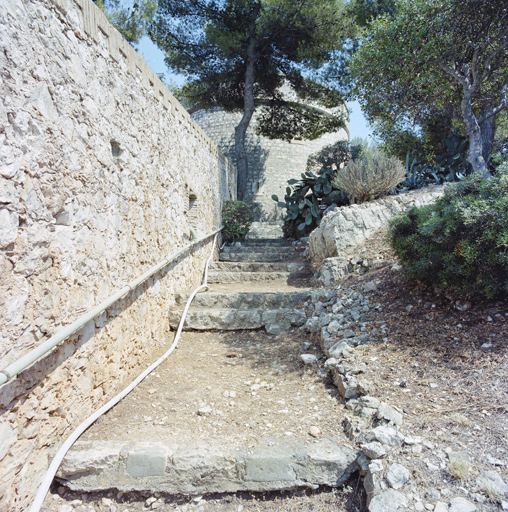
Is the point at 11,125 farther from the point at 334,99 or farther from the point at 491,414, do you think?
the point at 334,99

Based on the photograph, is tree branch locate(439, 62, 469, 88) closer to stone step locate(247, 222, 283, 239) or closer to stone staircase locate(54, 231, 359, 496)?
stone step locate(247, 222, 283, 239)

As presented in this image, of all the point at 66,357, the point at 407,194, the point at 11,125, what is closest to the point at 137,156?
the point at 11,125

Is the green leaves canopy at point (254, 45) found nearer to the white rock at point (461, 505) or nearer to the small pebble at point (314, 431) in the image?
the small pebble at point (314, 431)

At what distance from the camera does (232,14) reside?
9883mm

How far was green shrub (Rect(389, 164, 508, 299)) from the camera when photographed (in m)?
2.52

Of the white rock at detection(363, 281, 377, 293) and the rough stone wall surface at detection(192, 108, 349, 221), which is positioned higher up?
the rough stone wall surface at detection(192, 108, 349, 221)

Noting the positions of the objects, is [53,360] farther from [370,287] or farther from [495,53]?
[495,53]

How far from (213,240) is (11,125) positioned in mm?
4814

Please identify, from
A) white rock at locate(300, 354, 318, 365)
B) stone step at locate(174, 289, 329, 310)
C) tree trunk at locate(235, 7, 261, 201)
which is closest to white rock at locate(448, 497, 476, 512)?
white rock at locate(300, 354, 318, 365)

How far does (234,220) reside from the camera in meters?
7.47

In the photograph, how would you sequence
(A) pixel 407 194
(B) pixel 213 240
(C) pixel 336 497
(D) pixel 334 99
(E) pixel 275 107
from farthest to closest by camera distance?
(E) pixel 275 107
(D) pixel 334 99
(B) pixel 213 240
(A) pixel 407 194
(C) pixel 336 497

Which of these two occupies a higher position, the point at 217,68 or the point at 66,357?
the point at 217,68

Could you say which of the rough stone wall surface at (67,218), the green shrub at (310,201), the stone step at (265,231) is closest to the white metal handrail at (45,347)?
the rough stone wall surface at (67,218)

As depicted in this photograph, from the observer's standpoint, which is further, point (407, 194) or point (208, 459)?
point (407, 194)
